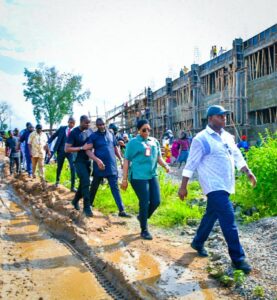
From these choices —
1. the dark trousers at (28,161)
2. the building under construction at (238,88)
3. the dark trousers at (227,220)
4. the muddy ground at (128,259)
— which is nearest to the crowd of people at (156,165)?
the dark trousers at (227,220)

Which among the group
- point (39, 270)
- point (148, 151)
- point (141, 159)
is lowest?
point (39, 270)

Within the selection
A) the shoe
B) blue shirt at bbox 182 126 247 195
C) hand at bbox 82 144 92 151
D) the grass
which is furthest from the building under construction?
blue shirt at bbox 182 126 247 195

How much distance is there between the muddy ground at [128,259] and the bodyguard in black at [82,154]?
12.7 inches

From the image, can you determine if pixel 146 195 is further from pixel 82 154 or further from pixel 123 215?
pixel 82 154

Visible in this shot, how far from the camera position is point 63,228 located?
6535 millimetres

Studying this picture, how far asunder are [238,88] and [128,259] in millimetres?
15307

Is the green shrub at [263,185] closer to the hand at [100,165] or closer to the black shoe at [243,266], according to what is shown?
the hand at [100,165]

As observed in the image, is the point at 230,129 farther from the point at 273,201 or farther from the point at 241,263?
the point at 241,263

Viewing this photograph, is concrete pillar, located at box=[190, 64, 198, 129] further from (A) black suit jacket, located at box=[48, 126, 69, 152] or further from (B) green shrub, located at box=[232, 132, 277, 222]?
(B) green shrub, located at box=[232, 132, 277, 222]

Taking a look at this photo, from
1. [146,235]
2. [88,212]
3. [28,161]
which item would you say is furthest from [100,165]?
[28,161]

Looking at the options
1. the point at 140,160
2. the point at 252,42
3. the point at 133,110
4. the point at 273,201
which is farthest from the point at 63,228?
the point at 133,110

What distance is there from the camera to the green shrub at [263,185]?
6738mm

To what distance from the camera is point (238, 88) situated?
1869cm

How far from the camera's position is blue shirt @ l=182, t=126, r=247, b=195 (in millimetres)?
4125
